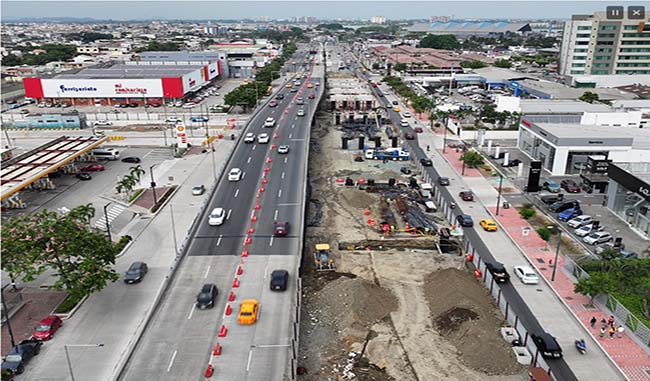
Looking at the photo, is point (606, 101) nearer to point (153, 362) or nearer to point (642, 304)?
point (642, 304)

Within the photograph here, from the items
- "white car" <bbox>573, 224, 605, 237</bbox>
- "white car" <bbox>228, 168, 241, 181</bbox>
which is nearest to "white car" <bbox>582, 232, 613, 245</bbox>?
"white car" <bbox>573, 224, 605, 237</bbox>

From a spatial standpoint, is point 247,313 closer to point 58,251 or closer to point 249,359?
point 249,359

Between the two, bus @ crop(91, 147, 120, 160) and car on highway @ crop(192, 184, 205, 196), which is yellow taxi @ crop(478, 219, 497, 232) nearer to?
car on highway @ crop(192, 184, 205, 196)

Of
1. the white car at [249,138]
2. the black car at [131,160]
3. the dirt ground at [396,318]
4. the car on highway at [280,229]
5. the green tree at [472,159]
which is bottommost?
the dirt ground at [396,318]

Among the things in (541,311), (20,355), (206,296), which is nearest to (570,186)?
(541,311)

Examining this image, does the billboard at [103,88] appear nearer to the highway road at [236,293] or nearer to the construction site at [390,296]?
the highway road at [236,293]

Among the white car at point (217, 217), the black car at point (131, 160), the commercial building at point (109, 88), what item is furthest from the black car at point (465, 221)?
the commercial building at point (109, 88)

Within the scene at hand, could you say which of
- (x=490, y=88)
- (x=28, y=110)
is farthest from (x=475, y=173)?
(x=28, y=110)
